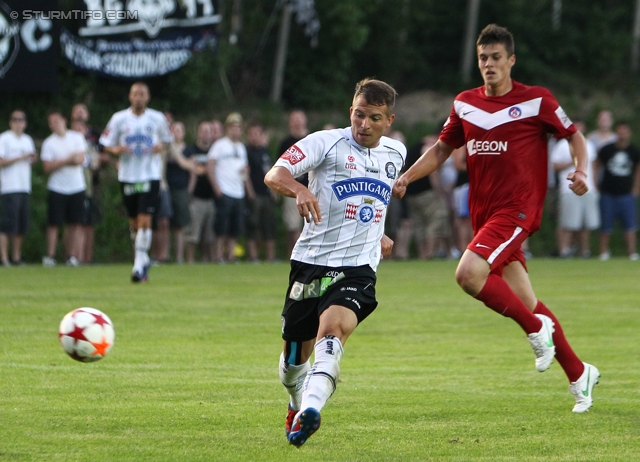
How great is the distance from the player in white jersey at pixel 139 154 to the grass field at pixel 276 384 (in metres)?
1.29

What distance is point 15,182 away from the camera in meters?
17.3

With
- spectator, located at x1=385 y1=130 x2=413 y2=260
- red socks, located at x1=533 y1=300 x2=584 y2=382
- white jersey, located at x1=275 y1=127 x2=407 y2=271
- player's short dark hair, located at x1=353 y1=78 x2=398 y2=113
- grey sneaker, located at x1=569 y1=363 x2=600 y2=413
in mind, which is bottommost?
spectator, located at x1=385 y1=130 x2=413 y2=260

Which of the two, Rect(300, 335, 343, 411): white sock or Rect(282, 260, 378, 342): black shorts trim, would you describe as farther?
Rect(282, 260, 378, 342): black shorts trim

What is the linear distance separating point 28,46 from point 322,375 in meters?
15.9

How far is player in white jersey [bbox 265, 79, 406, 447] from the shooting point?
579 cm

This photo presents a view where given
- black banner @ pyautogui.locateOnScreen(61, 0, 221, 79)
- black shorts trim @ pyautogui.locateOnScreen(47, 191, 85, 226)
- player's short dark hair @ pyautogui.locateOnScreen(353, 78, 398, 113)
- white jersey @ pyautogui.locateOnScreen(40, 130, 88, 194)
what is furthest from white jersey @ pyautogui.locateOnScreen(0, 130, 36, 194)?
player's short dark hair @ pyautogui.locateOnScreen(353, 78, 398, 113)

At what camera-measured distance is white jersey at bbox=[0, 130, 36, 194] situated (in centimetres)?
1720

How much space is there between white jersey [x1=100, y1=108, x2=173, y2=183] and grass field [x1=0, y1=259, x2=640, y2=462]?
1743 mm

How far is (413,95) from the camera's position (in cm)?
3134

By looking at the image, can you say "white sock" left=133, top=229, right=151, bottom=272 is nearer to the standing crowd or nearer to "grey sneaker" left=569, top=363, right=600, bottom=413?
the standing crowd

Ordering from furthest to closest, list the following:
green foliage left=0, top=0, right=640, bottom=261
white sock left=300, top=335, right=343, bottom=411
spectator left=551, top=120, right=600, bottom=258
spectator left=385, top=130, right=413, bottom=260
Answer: green foliage left=0, top=0, right=640, bottom=261
spectator left=385, top=130, right=413, bottom=260
spectator left=551, top=120, right=600, bottom=258
white sock left=300, top=335, right=343, bottom=411

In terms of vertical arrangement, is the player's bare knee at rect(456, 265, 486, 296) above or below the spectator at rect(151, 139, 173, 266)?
above

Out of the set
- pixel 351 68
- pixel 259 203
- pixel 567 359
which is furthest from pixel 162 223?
pixel 351 68

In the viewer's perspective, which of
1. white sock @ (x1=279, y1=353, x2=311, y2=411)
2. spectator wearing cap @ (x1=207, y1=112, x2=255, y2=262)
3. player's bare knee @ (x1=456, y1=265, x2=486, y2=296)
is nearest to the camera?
white sock @ (x1=279, y1=353, x2=311, y2=411)
